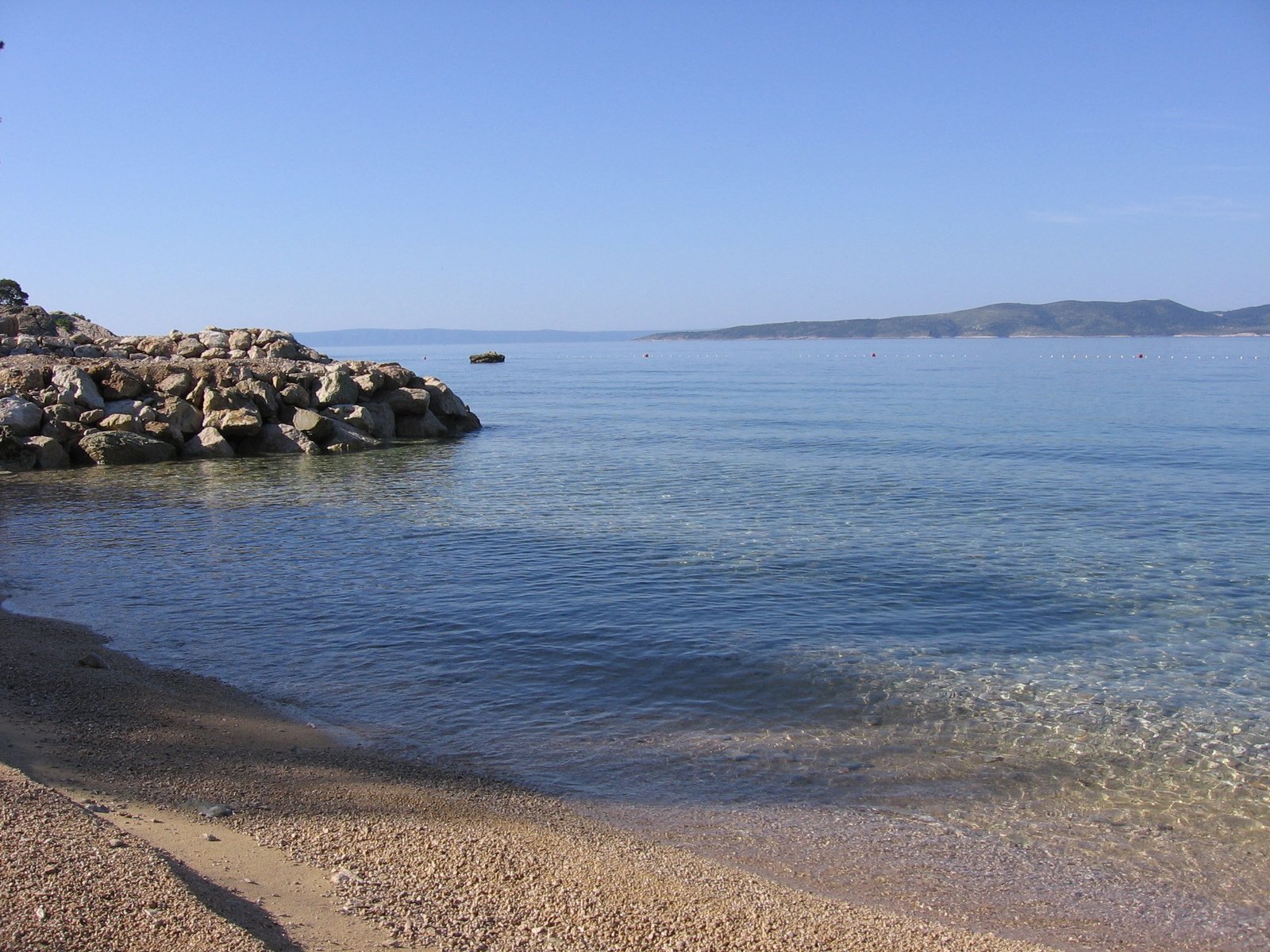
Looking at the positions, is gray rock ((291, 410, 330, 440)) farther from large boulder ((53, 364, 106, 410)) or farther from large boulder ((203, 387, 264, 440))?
large boulder ((53, 364, 106, 410))

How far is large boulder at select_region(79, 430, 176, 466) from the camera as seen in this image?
29156 mm

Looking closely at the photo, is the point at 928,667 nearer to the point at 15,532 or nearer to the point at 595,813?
the point at 595,813

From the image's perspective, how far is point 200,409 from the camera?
1288 inches

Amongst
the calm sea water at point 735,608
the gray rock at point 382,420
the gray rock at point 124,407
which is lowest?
the calm sea water at point 735,608

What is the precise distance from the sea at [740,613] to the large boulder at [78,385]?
4.04 metres

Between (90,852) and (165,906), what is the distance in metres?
0.86

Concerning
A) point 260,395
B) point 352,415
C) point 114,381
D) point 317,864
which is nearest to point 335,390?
point 352,415

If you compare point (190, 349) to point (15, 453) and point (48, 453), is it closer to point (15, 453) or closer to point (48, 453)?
point (48, 453)

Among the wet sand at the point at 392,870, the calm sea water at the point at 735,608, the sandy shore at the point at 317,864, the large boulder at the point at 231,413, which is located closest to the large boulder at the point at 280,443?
the large boulder at the point at 231,413

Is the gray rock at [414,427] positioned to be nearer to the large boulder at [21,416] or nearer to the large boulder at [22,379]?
the large boulder at [22,379]

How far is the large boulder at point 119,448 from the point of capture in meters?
29.2

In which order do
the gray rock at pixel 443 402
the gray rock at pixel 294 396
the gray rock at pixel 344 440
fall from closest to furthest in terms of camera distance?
the gray rock at pixel 344 440 → the gray rock at pixel 294 396 → the gray rock at pixel 443 402

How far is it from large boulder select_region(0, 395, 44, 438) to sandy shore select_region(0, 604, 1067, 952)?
22.9m

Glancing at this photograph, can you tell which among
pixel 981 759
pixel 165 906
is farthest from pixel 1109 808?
pixel 165 906
